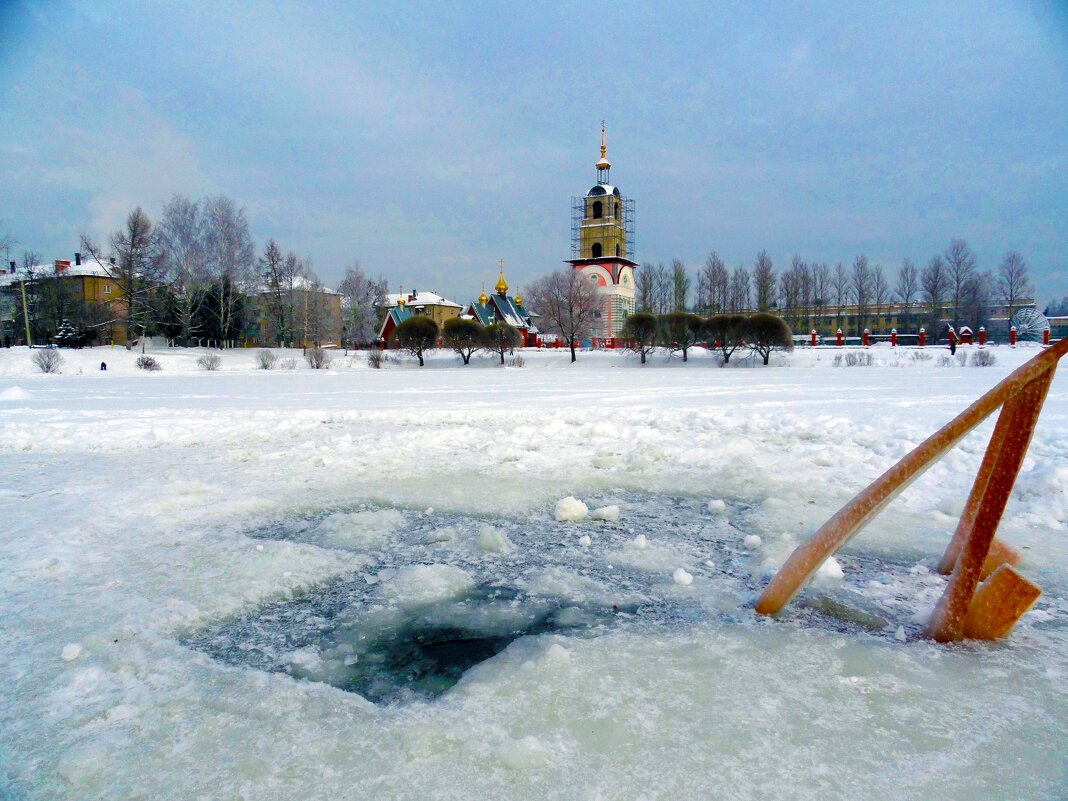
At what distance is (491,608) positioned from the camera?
10.2 feet

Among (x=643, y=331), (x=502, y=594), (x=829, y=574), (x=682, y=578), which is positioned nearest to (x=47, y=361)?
(x=643, y=331)

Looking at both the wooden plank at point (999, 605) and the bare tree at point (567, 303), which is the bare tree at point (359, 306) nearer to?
the bare tree at point (567, 303)

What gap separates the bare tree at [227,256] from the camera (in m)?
44.0

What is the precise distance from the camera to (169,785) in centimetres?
179

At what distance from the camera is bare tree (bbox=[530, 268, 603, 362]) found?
49438 millimetres

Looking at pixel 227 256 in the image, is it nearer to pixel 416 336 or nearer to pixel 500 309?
pixel 416 336

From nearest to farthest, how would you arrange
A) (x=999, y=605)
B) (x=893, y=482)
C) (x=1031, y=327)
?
(x=999, y=605) → (x=893, y=482) → (x=1031, y=327)

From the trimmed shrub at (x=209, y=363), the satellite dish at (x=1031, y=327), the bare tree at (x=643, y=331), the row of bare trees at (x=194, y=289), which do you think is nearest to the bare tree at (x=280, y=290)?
the row of bare trees at (x=194, y=289)

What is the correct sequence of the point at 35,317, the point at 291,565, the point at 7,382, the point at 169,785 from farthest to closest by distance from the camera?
the point at 35,317, the point at 7,382, the point at 291,565, the point at 169,785

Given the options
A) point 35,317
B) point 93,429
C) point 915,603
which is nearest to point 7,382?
point 93,429

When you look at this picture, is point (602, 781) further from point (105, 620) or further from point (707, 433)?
point (707, 433)

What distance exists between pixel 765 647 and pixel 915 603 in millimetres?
1054

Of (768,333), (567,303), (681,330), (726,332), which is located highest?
(567,303)

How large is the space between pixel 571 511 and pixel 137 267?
51.2 meters
